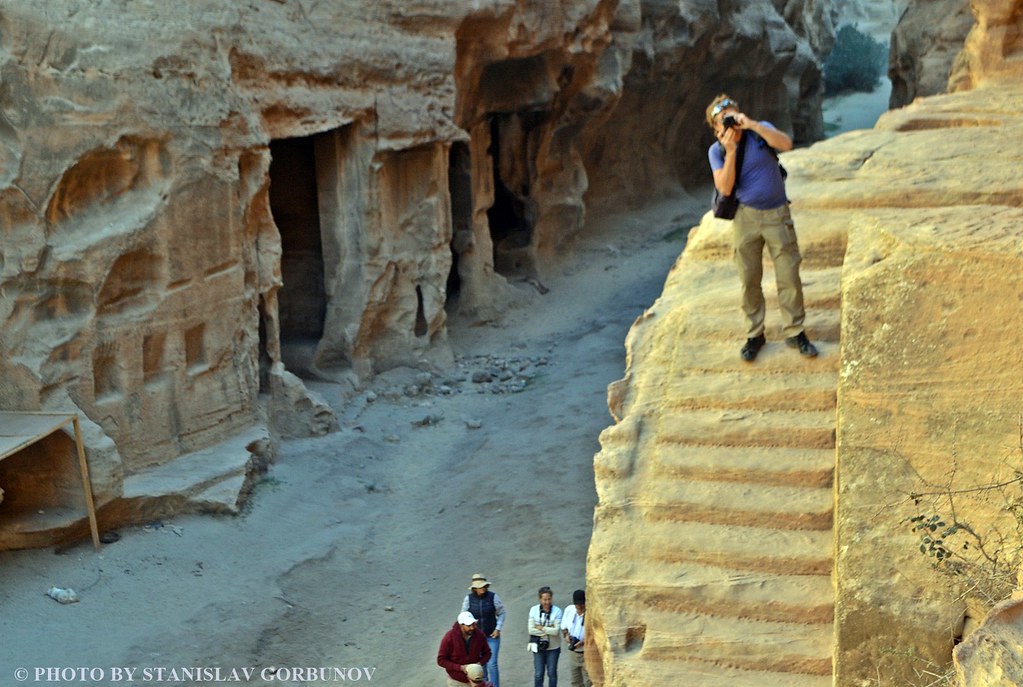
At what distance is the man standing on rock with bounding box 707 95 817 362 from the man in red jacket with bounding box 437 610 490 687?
7.29ft

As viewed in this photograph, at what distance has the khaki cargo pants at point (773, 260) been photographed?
6379mm

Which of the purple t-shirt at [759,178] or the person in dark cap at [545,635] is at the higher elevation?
the purple t-shirt at [759,178]

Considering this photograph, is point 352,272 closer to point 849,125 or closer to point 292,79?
point 292,79

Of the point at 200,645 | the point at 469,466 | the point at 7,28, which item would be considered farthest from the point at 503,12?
the point at 200,645

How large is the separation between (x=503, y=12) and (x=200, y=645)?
9187mm

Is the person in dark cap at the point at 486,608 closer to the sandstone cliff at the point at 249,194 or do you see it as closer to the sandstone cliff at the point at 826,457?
the sandstone cliff at the point at 826,457

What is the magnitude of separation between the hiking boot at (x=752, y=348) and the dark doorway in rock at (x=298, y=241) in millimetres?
8532

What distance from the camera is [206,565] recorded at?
9867 mm

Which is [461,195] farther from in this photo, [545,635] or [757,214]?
[757,214]

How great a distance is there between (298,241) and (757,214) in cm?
900

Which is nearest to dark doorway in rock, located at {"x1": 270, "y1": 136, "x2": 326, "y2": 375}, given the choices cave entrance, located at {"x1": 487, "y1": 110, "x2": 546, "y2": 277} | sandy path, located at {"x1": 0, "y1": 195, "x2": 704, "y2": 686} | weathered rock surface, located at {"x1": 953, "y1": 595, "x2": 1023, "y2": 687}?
sandy path, located at {"x1": 0, "y1": 195, "x2": 704, "y2": 686}

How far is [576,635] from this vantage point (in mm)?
7215

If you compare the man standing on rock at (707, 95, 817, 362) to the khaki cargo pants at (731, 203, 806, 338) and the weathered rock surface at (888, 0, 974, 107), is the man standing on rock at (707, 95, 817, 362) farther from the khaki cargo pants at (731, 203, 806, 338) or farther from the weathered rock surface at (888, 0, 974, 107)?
the weathered rock surface at (888, 0, 974, 107)

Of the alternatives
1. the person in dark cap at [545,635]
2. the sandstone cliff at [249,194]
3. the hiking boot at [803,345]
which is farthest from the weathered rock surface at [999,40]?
the person in dark cap at [545,635]
